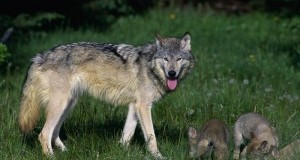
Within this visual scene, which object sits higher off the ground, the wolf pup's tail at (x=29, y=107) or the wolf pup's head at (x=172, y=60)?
the wolf pup's head at (x=172, y=60)

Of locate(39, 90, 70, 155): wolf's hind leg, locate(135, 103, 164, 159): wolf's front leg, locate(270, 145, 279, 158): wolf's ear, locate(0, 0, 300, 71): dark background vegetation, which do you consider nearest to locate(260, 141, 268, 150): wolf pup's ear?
locate(270, 145, 279, 158): wolf's ear

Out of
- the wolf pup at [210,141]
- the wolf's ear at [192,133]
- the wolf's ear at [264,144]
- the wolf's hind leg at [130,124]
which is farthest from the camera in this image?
the wolf's hind leg at [130,124]

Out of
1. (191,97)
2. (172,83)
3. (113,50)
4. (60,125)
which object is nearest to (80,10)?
(191,97)

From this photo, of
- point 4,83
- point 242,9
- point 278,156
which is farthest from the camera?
point 242,9

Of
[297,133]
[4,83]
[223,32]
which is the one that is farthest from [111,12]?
[297,133]

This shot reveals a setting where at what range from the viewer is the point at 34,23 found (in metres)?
14.6

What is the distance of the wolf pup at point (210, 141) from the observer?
7.17 m

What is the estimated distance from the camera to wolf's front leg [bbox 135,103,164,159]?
767 centimetres

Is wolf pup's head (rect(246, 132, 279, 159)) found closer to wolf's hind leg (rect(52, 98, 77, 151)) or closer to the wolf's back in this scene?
wolf's hind leg (rect(52, 98, 77, 151))

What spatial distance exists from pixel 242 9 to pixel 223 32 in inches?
121

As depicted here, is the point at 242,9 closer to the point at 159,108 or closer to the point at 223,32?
the point at 223,32

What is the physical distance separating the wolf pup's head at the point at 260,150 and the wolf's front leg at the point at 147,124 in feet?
3.41

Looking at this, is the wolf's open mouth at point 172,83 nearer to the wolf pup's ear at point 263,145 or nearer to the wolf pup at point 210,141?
the wolf pup at point 210,141

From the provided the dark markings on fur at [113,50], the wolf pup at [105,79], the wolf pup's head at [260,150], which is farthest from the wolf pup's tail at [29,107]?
the wolf pup's head at [260,150]
